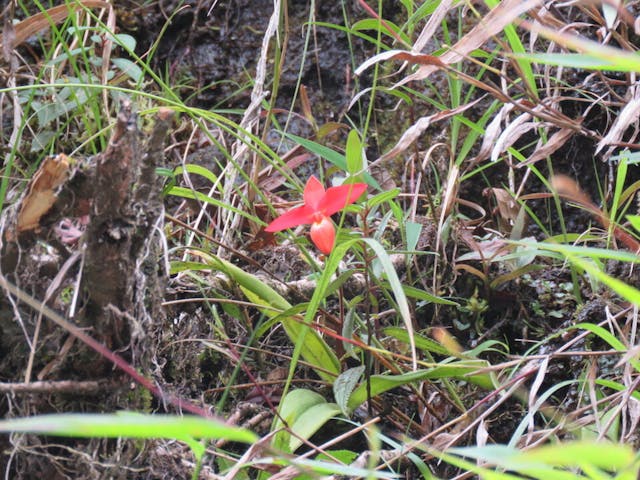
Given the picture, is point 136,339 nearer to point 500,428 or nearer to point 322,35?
point 500,428

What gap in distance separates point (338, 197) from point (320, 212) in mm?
33

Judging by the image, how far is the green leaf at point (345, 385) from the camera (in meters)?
0.94

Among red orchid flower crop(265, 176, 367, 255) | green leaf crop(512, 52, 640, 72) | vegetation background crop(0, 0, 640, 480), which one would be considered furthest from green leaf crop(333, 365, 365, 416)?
green leaf crop(512, 52, 640, 72)

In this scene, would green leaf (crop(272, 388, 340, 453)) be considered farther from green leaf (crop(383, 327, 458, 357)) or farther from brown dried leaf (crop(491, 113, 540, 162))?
brown dried leaf (crop(491, 113, 540, 162))

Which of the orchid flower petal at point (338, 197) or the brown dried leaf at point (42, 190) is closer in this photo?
the brown dried leaf at point (42, 190)

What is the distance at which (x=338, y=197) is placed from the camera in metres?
0.94

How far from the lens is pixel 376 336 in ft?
3.49

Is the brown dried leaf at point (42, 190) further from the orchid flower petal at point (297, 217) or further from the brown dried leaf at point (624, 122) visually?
the brown dried leaf at point (624, 122)

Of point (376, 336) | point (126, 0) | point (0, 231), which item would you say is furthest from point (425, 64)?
point (126, 0)

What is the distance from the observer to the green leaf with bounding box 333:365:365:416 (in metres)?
0.94

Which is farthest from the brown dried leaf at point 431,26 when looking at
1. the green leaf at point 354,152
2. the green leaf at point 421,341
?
the green leaf at point 421,341

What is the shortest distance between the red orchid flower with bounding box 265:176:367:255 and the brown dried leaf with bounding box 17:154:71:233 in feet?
1.00

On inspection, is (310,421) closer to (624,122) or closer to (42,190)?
(42,190)

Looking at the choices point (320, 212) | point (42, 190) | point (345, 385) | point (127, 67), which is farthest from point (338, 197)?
point (127, 67)
